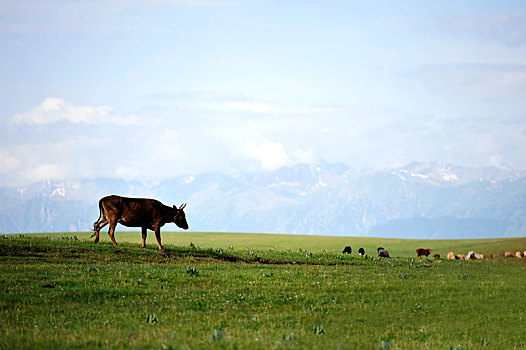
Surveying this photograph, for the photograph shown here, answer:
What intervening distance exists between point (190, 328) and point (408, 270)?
78.7 feet

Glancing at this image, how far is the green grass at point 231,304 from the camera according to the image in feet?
57.2

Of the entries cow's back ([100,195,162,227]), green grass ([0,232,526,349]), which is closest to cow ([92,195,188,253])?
cow's back ([100,195,162,227])

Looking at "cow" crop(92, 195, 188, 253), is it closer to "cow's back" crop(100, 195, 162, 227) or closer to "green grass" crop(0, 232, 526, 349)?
"cow's back" crop(100, 195, 162, 227)

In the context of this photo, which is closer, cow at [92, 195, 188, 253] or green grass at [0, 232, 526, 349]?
green grass at [0, 232, 526, 349]

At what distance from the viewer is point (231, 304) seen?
79.5 feet

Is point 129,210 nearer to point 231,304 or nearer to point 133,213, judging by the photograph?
point 133,213

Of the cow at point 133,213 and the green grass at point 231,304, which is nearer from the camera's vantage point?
the green grass at point 231,304

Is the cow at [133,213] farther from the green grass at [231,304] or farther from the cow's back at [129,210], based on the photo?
the green grass at [231,304]

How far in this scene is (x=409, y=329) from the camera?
2164 cm

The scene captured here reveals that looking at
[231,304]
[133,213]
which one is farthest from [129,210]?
[231,304]

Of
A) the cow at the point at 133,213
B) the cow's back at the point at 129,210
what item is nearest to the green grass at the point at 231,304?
the cow at the point at 133,213

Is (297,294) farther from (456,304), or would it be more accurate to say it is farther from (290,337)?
(290,337)

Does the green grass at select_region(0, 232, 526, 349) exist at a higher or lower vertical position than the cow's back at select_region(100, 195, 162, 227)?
lower

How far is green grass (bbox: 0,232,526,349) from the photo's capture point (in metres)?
17.4
